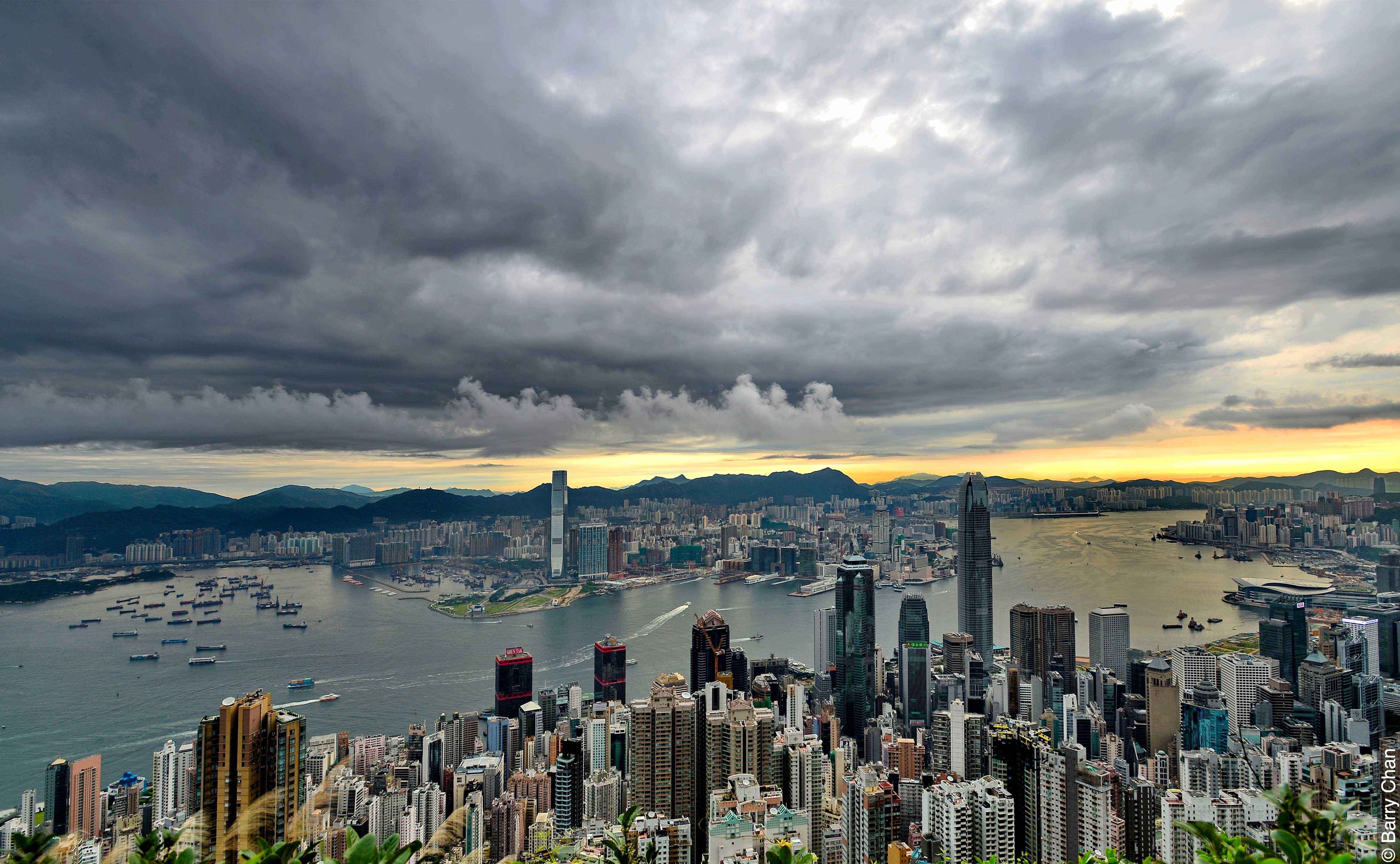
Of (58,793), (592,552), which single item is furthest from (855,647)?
(592,552)

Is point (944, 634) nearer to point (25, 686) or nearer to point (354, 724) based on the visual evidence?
point (354, 724)

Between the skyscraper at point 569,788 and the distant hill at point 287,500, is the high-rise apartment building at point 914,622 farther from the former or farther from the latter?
the distant hill at point 287,500

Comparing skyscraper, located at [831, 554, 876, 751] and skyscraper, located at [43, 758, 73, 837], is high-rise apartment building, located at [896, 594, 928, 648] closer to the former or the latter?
skyscraper, located at [831, 554, 876, 751]

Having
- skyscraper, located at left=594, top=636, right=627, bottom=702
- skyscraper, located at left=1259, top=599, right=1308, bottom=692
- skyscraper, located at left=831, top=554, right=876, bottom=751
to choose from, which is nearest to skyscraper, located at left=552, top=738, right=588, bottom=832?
skyscraper, located at left=594, top=636, right=627, bottom=702

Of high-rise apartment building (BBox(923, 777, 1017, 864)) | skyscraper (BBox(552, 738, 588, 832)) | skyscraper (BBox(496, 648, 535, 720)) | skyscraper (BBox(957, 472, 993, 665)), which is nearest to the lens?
high-rise apartment building (BBox(923, 777, 1017, 864))

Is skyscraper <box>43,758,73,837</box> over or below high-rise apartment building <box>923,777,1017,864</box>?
below

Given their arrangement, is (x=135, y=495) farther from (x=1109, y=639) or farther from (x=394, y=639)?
(x=1109, y=639)

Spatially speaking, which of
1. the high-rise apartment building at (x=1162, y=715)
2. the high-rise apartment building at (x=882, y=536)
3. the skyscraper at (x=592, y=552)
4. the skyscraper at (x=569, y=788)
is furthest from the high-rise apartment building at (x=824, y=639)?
the skyscraper at (x=592, y=552)

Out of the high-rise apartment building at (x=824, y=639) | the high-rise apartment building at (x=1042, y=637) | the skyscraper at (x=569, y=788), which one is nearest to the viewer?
the skyscraper at (x=569, y=788)
